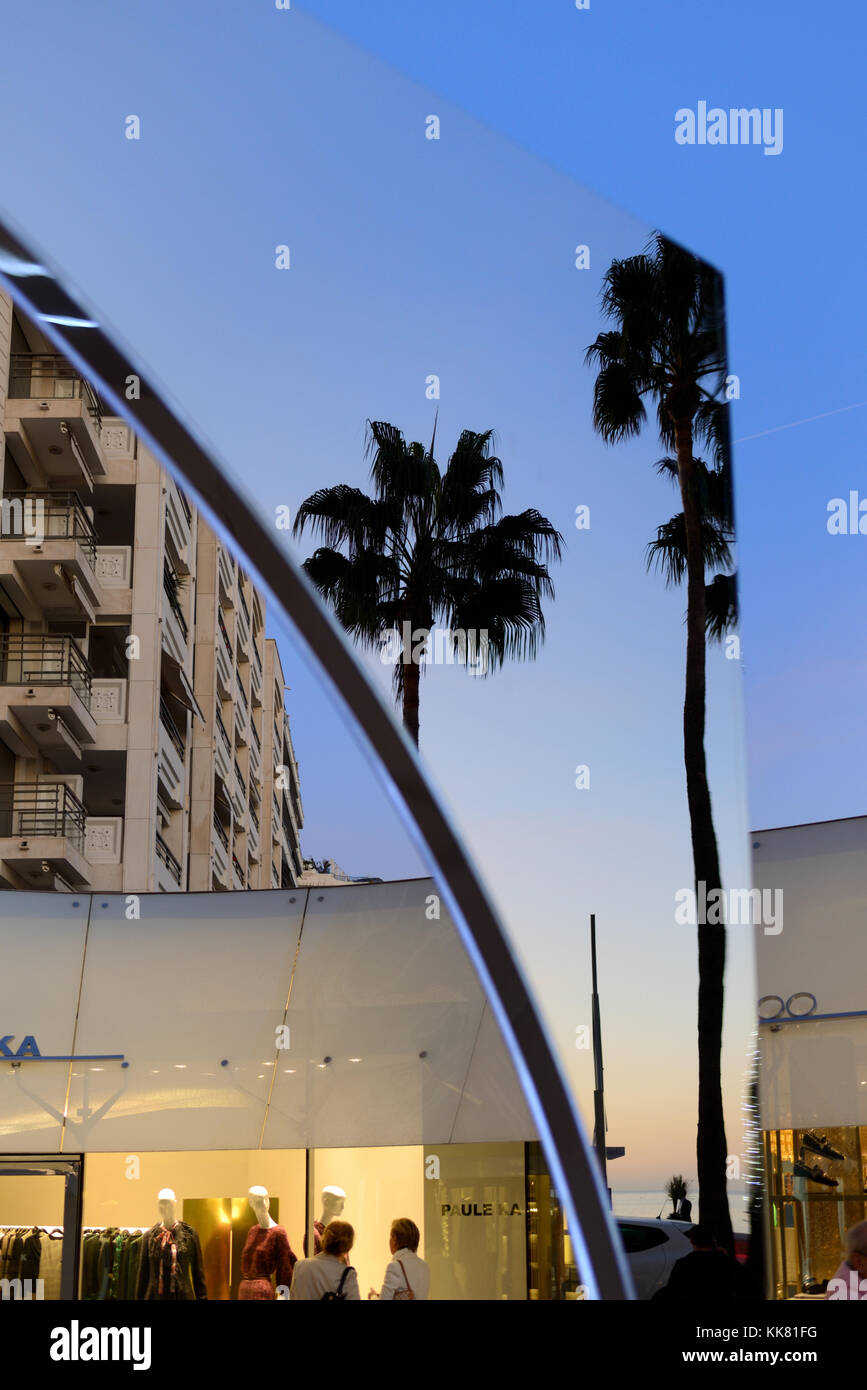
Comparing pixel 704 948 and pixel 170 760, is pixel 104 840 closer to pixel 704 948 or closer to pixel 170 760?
pixel 170 760

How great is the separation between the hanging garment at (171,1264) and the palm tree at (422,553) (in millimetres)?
7428

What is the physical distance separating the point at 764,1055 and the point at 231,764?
37265 millimetres

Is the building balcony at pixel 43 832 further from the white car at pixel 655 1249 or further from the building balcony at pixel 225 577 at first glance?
the building balcony at pixel 225 577

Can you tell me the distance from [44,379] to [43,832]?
9557 millimetres

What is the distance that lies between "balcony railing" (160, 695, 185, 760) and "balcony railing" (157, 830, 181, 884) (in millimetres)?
2528

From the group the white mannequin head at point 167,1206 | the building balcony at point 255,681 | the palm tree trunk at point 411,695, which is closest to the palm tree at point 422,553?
the palm tree trunk at point 411,695

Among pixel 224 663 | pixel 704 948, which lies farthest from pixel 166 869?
pixel 704 948

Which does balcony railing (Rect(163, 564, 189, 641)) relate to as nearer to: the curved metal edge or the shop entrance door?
the shop entrance door

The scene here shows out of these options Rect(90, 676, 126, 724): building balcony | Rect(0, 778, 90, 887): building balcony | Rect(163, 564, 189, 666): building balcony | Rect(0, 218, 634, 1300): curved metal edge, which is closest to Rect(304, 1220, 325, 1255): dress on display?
Rect(0, 218, 634, 1300): curved metal edge

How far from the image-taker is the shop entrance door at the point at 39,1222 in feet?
42.5

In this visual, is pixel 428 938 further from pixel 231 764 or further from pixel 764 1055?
pixel 231 764

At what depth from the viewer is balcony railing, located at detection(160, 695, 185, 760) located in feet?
110

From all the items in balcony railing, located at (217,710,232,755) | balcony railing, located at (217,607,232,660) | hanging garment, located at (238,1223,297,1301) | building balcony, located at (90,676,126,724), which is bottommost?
hanging garment, located at (238,1223,297,1301)

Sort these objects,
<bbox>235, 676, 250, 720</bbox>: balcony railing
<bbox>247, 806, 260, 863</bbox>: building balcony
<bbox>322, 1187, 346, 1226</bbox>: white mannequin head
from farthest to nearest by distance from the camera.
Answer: <bbox>247, 806, 260, 863</bbox>: building balcony → <bbox>235, 676, 250, 720</bbox>: balcony railing → <bbox>322, 1187, 346, 1226</bbox>: white mannequin head
